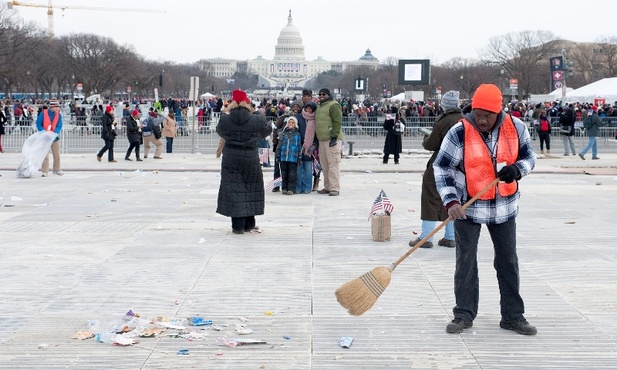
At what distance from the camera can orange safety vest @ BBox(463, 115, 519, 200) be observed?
672 cm

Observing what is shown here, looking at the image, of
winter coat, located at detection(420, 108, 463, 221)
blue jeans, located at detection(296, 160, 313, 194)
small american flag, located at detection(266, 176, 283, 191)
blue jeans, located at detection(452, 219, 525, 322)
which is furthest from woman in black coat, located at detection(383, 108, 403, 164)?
blue jeans, located at detection(452, 219, 525, 322)

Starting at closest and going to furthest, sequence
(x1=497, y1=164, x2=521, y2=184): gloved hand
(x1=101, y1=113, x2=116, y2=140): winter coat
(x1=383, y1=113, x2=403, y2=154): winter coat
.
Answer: (x1=497, y1=164, x2=521, y2=184): gloved hand < (x1=101, y1=113, x2=116, y2=140): winter coat < (x1=383, y1=113, x2=403, y2=154): winter coat

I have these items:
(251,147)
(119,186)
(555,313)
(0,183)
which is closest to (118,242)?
(251,147)

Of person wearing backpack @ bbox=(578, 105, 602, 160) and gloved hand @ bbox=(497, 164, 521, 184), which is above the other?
gloved hand @ bbox=(497, 164, 521, 184)

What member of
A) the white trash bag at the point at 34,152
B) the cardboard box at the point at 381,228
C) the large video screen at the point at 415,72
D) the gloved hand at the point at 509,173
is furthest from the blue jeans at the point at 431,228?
the large video screen at the point at 415,72

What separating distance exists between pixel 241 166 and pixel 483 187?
516cm

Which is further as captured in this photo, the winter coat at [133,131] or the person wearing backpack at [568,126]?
the person wearing backpack at [568,126]

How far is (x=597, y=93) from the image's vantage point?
55250 millimetres

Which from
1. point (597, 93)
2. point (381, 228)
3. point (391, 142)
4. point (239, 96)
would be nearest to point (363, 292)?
point (381, 228)

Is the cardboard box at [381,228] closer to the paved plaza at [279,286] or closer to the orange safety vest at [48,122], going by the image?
the paved plaza at [279,286]

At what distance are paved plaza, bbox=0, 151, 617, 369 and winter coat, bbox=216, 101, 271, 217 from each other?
0.40 metres

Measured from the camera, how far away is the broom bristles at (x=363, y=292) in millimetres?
6836

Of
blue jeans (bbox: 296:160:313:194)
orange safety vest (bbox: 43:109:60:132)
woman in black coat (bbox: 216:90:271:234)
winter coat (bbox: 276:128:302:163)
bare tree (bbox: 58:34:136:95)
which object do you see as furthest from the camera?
bare tree (bbox: 58:34:136:95)

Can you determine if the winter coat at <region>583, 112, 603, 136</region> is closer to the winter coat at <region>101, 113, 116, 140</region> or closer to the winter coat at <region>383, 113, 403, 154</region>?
the winter coat at <region>383, 113, 403, 154</region>
